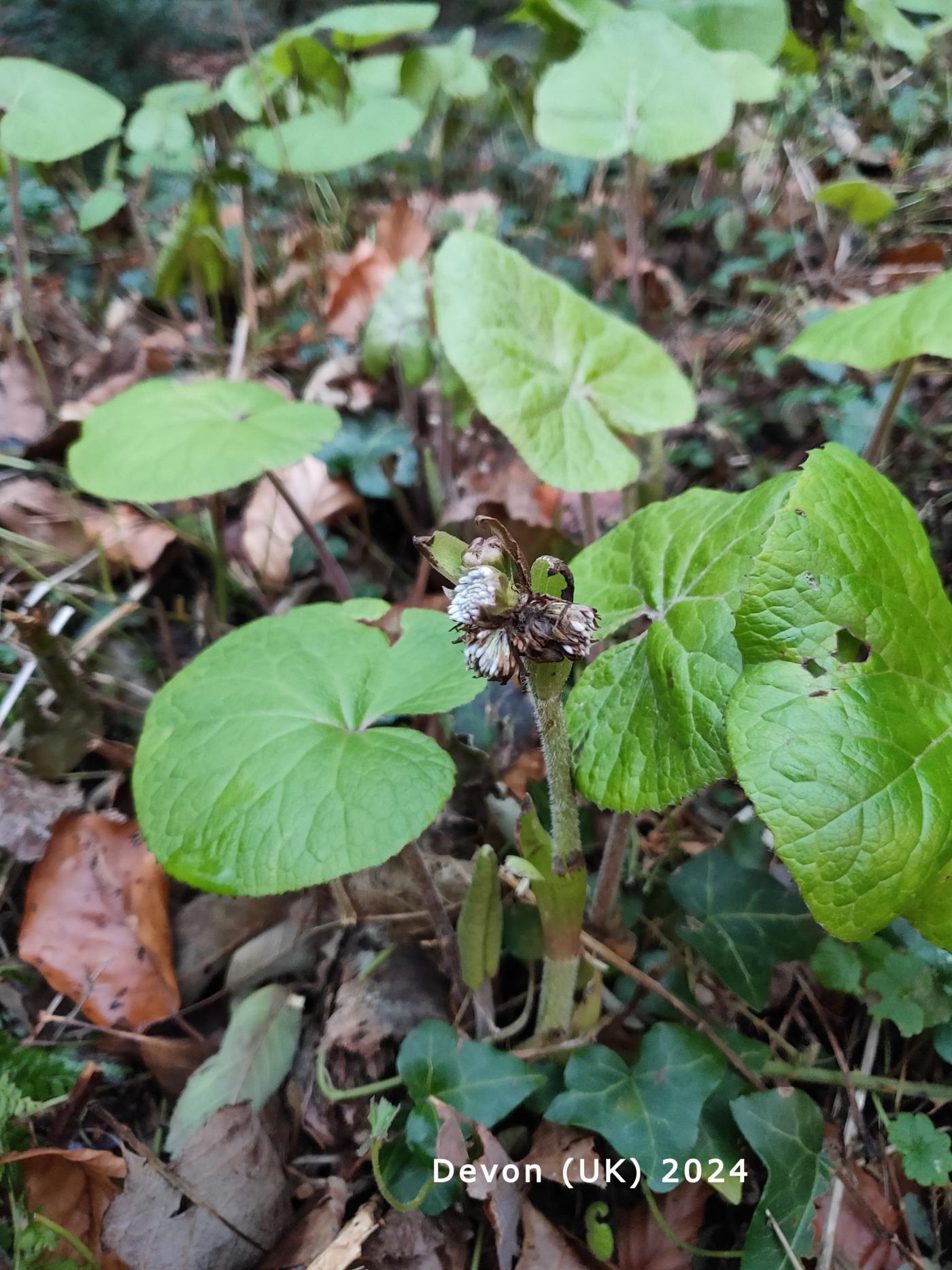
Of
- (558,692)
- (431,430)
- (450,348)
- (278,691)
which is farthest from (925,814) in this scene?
(431,430)

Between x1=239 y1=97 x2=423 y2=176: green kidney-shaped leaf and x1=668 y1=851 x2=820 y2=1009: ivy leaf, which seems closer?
x1=668 y1=851 x2=820 y2=1009: ivy leaf

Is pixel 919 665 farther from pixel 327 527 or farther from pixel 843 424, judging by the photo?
pixel 327 527

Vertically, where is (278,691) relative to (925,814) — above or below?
below

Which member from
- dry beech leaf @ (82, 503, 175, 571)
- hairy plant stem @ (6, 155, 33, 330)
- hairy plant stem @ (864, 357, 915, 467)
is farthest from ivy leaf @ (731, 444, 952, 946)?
hairy plant stem @ (6, 155, 33, 330)

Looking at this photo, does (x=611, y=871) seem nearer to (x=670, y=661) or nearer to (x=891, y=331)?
(x=670, y=661)

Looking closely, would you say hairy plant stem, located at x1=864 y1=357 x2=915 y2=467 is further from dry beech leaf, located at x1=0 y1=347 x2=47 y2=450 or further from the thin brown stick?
dry beech leaf, located at x1=0 y1=347 x2=47 y2=450

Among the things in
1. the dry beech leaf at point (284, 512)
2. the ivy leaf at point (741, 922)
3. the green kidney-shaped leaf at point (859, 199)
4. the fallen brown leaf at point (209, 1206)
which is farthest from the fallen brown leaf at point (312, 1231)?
the green kidney-shaped leaf at point (859, 199)

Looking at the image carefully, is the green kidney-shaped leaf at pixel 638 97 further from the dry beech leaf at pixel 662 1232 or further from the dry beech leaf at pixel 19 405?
the dry beech leaf at pixel 662 1232
